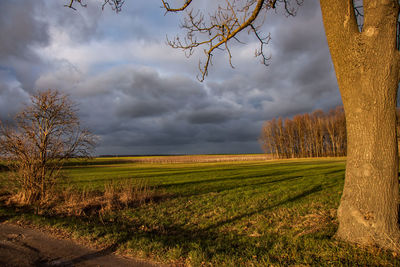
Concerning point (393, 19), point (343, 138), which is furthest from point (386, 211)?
point (343, 138)

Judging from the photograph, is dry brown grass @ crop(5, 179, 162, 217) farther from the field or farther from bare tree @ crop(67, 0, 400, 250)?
bare tree @ crop(67, 0, 400, 250)

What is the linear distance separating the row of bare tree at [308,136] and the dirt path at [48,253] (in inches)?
3159

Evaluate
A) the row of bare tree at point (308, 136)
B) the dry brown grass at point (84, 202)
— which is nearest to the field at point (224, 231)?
the dry brown grass at point (84, 202)

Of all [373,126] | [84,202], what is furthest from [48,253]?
[373,126]

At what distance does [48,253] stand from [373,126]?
284 inches

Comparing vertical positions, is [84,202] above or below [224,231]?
above

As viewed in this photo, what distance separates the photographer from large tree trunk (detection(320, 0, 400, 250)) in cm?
416

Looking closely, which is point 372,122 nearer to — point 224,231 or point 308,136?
point 224,231

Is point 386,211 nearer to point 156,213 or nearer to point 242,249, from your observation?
point 242,249

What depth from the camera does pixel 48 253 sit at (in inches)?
193

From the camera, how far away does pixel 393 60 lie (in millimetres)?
4180

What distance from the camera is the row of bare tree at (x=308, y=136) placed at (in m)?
73.7

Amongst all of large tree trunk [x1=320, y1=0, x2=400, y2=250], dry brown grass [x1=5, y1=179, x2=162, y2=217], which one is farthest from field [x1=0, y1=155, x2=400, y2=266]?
large tree trunk [x1=320, y1=0, x2=400, y2=250]

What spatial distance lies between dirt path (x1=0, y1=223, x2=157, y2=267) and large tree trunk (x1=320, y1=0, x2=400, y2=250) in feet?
13.8
